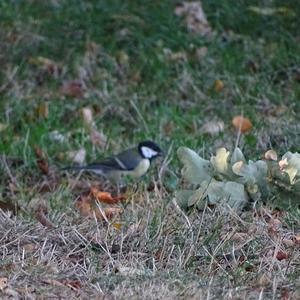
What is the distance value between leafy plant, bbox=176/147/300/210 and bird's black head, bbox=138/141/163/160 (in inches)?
53.1

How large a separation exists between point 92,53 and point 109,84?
453 millimetres

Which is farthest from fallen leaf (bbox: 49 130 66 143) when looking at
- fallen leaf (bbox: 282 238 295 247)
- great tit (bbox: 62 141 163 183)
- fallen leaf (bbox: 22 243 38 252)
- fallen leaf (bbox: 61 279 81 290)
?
fallen leaf (bbox: 61 279 81 290)

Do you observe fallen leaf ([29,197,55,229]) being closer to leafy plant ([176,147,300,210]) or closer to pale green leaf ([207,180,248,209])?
leafy plant ([176,147,300,210])

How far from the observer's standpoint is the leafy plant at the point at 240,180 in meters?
5.61

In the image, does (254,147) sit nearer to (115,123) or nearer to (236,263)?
(115,123)

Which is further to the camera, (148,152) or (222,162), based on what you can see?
(148,152)

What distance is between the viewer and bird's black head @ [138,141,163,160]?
284 inches

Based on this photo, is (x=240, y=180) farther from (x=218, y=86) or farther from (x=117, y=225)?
(x=218, y=86)

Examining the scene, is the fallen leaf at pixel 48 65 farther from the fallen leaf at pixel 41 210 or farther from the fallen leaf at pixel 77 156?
the fallen leaf at pixel 41 210

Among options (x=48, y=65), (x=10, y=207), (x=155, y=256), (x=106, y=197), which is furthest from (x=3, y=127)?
(x=155, y=256)

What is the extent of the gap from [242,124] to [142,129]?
747mm

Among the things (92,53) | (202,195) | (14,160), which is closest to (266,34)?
(92,53)

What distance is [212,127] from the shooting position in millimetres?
7996

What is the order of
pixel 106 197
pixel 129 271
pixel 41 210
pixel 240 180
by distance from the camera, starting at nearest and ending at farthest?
pixel 129 271, pixel 240 180, pixel 41 210, pixel 106 197
